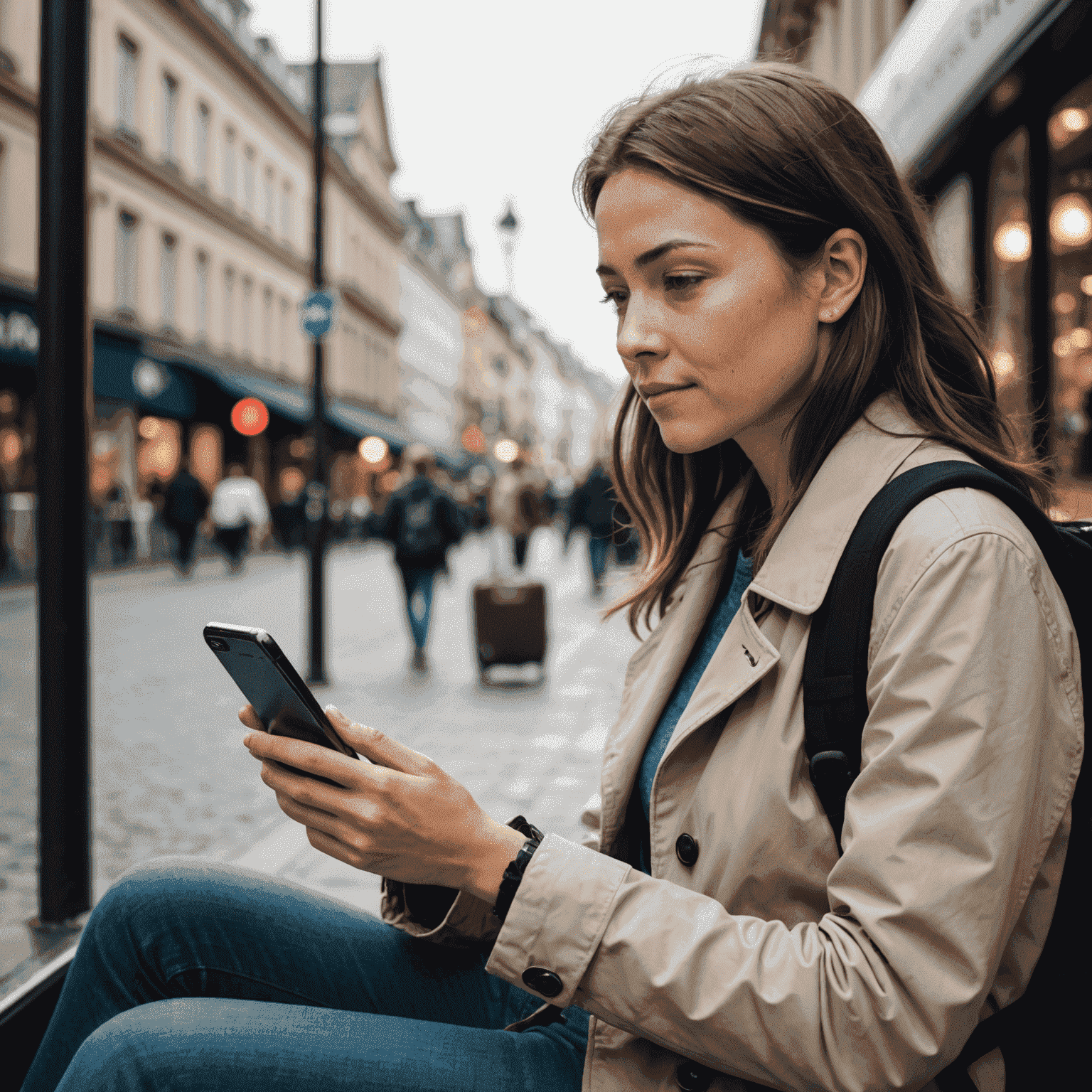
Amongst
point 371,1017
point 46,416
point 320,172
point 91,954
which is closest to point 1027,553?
point 371,1017

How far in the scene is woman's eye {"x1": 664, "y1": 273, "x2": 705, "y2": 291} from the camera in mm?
1363

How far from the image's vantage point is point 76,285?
3271mm

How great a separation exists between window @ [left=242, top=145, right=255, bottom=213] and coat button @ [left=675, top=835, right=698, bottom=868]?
31.2m

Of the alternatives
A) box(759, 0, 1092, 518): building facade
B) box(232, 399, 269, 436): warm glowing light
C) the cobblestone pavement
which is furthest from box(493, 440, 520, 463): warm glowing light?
box(759, 0, 1092, 518): building facade

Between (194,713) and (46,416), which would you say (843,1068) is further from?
(194,713)

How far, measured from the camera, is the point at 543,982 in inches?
46.2

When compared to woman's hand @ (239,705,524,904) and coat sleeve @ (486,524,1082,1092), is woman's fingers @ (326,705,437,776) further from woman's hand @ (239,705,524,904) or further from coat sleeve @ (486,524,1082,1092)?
coat sleeve @ (486,524,1082,1092)

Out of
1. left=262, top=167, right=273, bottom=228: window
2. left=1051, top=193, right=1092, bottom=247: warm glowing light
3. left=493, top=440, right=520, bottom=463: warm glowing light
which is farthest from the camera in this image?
left=262, top=167, right=273, bottom=228: window

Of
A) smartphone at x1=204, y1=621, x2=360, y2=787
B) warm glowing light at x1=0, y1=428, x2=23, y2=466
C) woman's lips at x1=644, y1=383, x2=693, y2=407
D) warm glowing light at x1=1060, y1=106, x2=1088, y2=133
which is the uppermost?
warm glowing light at x1=1060, y1=106, x2=1088, y2=133

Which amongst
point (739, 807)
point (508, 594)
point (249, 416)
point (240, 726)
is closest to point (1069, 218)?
point (739, 807)

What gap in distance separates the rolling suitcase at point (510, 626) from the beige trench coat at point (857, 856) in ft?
23.7

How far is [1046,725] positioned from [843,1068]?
15.3 inches

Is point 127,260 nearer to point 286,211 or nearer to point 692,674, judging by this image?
point 286,211

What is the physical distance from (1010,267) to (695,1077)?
5227 millimetres
